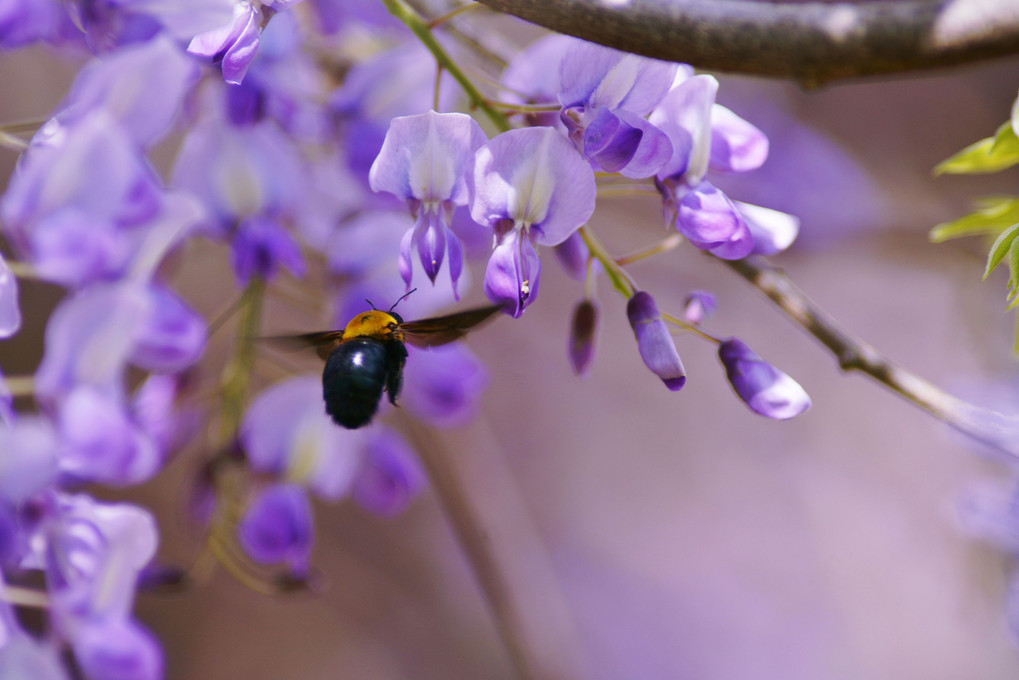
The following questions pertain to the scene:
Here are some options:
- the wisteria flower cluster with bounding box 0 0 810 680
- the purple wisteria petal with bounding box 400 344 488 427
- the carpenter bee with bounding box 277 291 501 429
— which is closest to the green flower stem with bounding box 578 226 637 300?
the wisteria flower cluster with bounding box 0 0 810 680

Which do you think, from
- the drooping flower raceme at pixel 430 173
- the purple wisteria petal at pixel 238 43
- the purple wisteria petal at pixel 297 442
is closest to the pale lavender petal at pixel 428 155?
the drooping flower raceme at pixel 430 173

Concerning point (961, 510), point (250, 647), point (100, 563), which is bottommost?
point (250, 647)

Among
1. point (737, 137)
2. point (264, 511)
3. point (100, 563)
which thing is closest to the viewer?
point (737, 137)

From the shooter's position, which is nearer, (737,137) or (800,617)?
(737,137)

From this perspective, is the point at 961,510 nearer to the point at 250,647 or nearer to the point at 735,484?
the point at 735,484

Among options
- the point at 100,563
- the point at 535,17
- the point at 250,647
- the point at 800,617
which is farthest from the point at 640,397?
the point at 535,17

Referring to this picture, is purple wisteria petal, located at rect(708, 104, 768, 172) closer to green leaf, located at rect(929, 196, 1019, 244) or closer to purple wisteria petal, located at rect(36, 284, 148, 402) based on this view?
green leaf, located at rect(929, 196, 1019, 244)

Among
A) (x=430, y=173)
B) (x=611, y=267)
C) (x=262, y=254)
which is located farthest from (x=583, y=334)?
(x=262, y=254)
